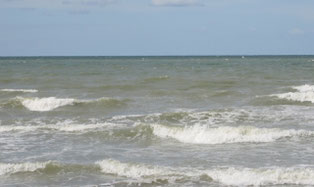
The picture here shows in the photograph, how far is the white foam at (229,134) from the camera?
15648 millimetres

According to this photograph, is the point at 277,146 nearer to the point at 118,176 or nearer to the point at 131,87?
the point at 118,176

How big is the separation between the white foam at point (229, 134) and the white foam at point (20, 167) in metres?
5.04

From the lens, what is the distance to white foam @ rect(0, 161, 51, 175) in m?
12.4

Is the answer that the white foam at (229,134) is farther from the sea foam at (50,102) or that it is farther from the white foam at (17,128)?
the sea foam at (50,102)

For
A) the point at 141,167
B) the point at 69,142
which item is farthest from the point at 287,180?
the point at 69,142

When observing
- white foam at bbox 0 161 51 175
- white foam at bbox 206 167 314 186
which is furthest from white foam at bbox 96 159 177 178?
white foam at bbox 0 161 51 175

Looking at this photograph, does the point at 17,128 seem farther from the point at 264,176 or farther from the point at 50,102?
the point at 264,176

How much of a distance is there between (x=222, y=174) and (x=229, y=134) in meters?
4.84

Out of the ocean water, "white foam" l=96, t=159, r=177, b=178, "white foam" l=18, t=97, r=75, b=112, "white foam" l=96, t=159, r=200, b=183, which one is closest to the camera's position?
"white foam" l=96, t=159, r=200, b=183

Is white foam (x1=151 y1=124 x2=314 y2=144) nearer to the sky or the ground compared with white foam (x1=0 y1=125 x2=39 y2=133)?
nearer to the sky

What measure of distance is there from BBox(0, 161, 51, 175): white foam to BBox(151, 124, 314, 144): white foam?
5.04 metres

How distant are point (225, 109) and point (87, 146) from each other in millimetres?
8313

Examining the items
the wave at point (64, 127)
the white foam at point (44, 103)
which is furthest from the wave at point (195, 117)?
the white foam at point (44, 103)

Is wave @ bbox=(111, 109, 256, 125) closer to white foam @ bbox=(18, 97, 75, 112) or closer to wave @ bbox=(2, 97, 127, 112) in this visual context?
wave @ bbox=(2, 97, 127, 112)
